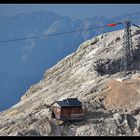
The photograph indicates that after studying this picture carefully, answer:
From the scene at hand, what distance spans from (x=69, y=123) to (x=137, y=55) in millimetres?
32688

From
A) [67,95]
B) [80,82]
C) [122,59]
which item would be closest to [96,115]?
[67,95]

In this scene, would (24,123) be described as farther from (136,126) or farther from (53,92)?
(53,92)

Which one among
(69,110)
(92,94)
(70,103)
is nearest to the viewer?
(69,110)

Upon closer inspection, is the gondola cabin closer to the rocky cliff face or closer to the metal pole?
the rocky cliff face

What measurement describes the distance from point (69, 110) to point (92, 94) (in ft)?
28.2

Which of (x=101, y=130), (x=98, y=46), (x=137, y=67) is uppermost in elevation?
(x=98, y=46)

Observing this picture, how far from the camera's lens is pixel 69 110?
55.3 metres

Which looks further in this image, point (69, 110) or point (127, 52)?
point (127, 52)

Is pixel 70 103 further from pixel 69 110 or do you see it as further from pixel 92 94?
pixel 92 94

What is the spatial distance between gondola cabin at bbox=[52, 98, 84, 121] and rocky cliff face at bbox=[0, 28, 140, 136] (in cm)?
92

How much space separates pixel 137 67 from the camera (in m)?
79.1

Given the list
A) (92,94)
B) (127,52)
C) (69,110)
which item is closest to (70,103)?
(69,110)

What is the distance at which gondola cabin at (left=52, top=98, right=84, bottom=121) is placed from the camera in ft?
178

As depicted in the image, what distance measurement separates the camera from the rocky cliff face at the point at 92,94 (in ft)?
167
